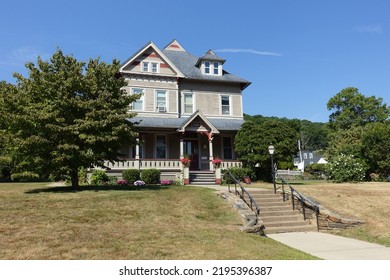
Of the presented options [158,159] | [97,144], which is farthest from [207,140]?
[97,144]

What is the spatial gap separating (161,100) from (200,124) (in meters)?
4.15

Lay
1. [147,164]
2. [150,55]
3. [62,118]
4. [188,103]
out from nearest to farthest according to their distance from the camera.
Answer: [62,118] → [147,164] → [150,55] → [188,103]

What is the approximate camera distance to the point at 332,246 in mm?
9758

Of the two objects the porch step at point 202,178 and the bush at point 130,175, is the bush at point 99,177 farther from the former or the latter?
the porch step at point 202,178

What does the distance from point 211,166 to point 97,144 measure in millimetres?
11504

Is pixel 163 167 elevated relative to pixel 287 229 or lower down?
elevated

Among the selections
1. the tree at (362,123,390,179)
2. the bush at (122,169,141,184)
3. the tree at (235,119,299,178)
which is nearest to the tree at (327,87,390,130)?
the tree at (362,123,390,179)

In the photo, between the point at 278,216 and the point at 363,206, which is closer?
the point at 278,216

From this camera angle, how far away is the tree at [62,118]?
1385 centimetres

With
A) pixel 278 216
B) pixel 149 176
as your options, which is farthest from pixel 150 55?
pixel 278 216

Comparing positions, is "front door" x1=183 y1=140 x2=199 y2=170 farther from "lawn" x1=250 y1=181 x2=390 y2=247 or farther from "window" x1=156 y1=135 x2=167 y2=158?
"lawn" x1=250 y1=181 x2=390 y2=247

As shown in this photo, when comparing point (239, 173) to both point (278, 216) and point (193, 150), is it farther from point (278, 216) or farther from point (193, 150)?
point (278, 216)

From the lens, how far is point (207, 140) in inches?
1065
